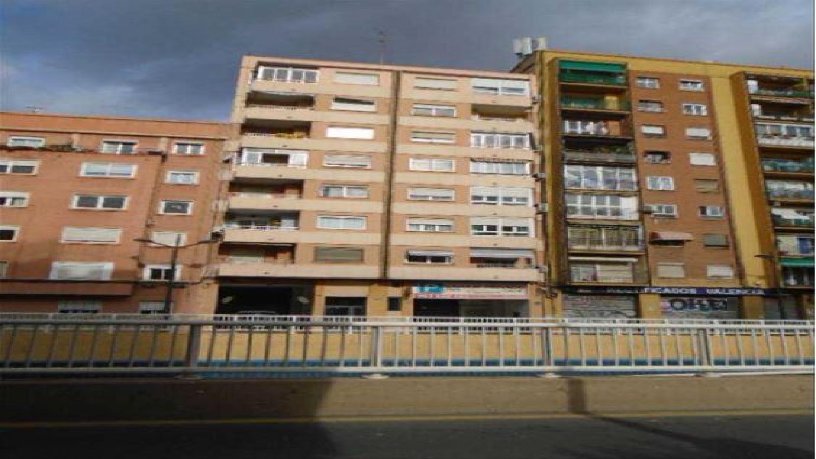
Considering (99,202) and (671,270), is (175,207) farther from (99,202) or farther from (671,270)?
(671,270)

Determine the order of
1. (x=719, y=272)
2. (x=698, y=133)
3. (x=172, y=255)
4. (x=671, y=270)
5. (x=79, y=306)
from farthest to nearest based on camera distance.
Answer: (x=698, y=133), (x=719, y=272), (x=671, y=270), (x=172, y=255), (x=79, y=306)

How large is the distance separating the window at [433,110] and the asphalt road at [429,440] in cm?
3244

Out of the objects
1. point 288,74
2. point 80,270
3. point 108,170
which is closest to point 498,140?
point 288,74

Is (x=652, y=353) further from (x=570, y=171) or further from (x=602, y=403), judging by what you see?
(x=570, y=171)

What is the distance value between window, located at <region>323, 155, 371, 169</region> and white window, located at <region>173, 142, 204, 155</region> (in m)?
8.70

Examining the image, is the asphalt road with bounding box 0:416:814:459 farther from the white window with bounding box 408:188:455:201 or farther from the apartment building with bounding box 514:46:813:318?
the apartment building with bounding box 514:46:813:318

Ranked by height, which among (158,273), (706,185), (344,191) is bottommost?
(158,273)

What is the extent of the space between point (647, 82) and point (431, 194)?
819 inches

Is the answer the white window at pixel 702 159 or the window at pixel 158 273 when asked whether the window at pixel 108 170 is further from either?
the white window at pixel 702 159

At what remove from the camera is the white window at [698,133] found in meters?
39.5

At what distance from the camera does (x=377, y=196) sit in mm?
33594

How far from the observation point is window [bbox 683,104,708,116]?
40.0 metres

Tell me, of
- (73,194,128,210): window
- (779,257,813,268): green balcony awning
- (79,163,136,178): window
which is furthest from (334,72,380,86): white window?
(779,257,813,268): green balcony awning

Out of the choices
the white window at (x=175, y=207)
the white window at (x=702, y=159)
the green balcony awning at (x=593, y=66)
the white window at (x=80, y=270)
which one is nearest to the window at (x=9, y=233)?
the white window at (x=80, y=270)
